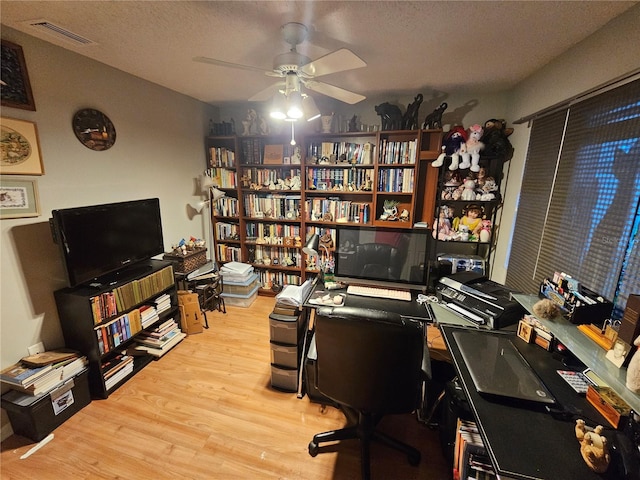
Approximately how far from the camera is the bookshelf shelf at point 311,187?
9.45 feet

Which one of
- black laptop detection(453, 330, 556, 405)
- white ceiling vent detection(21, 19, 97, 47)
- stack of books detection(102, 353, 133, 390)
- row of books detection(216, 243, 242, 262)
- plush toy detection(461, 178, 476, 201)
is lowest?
stack of books detection(102, 353, 133, 390)

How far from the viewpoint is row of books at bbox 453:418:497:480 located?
1097mm

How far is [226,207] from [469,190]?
283cm

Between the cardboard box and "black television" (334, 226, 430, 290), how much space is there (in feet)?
5.08

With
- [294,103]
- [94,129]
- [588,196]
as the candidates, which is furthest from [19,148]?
[588,196]

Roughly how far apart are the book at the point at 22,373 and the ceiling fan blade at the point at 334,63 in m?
2.40

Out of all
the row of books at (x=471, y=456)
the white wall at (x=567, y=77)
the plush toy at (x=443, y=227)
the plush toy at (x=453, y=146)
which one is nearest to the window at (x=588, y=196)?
the white wall at (x=567, y=77)

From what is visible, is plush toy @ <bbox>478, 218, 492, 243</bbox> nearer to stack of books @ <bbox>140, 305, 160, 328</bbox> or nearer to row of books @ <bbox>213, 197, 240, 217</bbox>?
row of books @ <bbox>213, 197, 240, 217</bbox>

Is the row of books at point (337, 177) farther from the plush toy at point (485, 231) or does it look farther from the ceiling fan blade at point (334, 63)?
the ceiling fan blade at point (334, 63)

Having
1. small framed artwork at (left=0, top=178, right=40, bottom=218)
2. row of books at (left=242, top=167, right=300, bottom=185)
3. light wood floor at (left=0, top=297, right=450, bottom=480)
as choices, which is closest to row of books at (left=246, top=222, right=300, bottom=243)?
row of books at (left=242, top=167, right=300, bottom=185)

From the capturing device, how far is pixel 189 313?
266cm

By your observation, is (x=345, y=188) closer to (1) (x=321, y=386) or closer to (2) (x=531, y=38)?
(2) (x=531, y=38)


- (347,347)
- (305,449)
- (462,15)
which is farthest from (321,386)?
(462,15)

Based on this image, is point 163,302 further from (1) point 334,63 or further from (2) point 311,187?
(1) point 334,63
